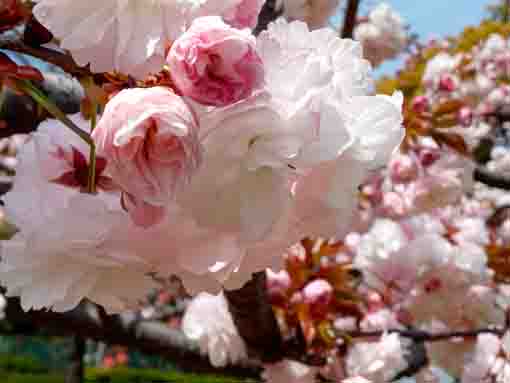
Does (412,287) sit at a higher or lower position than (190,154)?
lower

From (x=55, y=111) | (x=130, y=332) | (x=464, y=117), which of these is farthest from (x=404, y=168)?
(x=55, y=111)

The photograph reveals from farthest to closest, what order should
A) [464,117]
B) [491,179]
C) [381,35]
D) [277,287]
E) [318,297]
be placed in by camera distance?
[381,35], [464,117], [491,179], [277,287], [318,297]

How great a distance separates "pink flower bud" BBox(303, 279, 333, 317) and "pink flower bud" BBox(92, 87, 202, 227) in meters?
1.28

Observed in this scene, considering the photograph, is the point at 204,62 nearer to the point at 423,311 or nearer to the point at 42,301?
the point at 42,301

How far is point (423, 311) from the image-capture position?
213 centimetres

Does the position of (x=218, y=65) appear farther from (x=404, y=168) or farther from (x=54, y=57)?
(x=404, y=168)

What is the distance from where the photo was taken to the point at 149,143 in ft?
1.55

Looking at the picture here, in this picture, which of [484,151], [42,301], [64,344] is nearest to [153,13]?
[42,301]

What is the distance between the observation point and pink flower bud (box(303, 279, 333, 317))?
5.60ft

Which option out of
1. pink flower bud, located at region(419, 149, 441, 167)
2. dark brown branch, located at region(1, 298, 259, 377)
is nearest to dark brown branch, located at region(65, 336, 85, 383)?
dark brown branch, located at region(1, 298, 259, 377)

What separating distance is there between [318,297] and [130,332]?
756mm

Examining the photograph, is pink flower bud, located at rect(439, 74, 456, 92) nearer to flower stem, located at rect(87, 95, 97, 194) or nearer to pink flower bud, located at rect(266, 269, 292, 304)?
pink flower bud, located at rect(266, 269, 292, 304)

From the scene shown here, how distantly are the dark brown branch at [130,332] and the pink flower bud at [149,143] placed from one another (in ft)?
5.29

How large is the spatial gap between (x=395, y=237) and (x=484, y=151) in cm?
406
